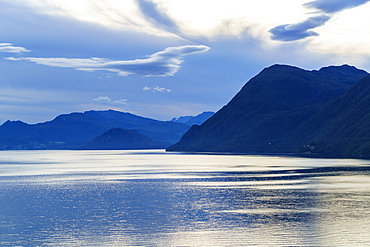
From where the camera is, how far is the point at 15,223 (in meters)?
83.8

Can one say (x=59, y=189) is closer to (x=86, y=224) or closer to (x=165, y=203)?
(x=165, y=203)

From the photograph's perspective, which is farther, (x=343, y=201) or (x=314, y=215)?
(x=343, y=201)

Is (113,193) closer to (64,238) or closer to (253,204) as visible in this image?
(253,204)

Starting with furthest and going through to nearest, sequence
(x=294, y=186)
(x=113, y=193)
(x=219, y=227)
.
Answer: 1. (x=294, y=186)
2. (x=113, y=193)
3. (x=219, y=227)

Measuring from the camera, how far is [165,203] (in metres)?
109

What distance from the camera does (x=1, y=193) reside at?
133875 millimetres

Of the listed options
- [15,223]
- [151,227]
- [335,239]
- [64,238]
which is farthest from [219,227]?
[15,223]

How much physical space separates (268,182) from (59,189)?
69864mm

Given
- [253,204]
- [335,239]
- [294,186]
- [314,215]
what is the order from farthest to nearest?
[294,186] → [253,204] → [314,215] → [335,239]

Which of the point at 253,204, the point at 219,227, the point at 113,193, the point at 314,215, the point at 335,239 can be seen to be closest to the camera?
the point at 335,239

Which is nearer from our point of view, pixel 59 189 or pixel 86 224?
pixel 86 224

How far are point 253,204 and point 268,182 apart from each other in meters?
54.0

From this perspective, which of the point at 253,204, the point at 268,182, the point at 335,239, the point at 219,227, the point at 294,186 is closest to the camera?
the point at 335,239

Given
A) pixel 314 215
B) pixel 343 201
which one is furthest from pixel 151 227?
pixel 343 201
